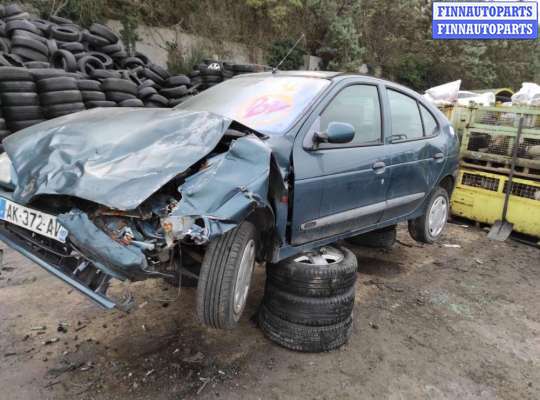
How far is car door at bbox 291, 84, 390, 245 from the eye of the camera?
2.92m

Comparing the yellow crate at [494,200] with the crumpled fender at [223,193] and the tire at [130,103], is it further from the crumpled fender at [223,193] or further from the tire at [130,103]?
the tire at [130,103]

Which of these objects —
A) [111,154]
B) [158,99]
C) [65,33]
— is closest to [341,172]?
[111,154]

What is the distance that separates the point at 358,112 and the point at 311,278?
56.4 inches

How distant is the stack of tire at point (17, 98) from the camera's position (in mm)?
6133

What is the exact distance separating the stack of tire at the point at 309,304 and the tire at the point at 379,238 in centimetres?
193

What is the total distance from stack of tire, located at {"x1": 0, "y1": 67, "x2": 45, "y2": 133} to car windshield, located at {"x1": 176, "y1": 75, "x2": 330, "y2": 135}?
12.1ft

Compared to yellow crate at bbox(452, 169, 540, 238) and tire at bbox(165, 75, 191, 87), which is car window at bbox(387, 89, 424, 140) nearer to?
yellow crate at bbox(452, 169, 540, 238)

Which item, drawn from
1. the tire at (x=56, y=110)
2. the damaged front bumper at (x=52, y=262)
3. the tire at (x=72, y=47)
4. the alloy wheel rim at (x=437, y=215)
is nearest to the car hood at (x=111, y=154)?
the damaged front bumper at (x=52, y=262)

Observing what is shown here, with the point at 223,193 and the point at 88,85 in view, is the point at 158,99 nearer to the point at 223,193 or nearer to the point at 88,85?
the point at 88,85

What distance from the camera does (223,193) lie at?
2.26m

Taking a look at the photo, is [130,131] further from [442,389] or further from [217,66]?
[217,66]

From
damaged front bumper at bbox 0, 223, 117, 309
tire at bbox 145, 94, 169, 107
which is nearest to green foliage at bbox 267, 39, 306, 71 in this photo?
tire at bbox 145, 94, 169, 107

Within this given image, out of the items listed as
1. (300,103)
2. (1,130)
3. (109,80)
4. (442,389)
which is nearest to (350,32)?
(109,80)

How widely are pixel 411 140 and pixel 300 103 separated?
1419mm
